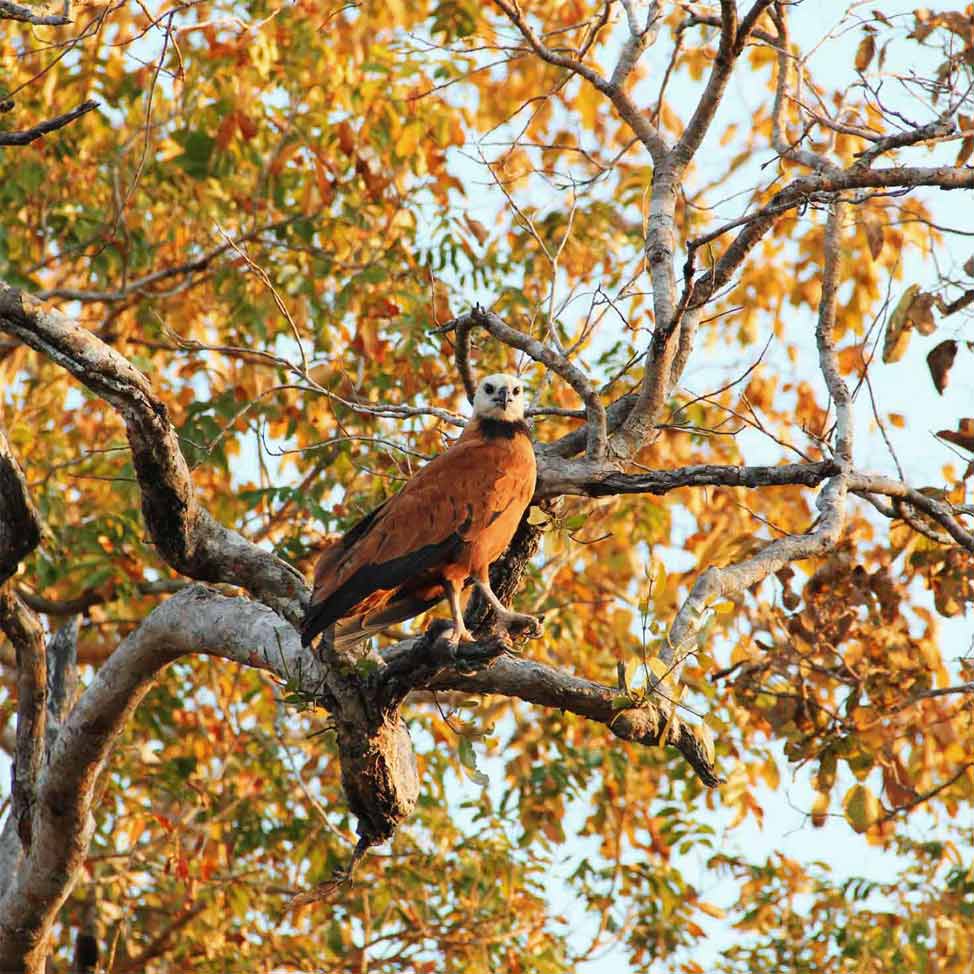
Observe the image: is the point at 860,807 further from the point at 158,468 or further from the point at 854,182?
the point at 158,468

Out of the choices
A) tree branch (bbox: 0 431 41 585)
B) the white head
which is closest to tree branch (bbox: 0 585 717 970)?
tree branch (bbox: 0 431 41 585)

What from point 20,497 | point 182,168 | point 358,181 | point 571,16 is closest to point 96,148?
point 182,168

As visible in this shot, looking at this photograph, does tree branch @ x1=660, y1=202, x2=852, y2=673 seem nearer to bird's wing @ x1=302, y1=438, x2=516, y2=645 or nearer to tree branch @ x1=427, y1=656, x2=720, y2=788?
tree branch @ x1=427, y1=656, x2=720, y2=788

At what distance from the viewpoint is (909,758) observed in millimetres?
5594

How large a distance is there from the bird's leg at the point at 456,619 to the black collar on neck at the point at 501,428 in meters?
0.55

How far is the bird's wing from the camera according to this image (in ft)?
12.4

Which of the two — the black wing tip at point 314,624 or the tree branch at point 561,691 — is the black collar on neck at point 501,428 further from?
the black wing tip at point 314,624

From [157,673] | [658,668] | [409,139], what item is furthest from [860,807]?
[409,139]

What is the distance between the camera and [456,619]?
147 inches

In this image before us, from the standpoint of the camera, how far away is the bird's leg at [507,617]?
3.71 metres

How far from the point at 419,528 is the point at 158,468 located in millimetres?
769

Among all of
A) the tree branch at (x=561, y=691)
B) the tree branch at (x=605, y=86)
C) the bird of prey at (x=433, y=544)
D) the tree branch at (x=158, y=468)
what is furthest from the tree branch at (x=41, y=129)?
the tree branch at (x=561, y=691)

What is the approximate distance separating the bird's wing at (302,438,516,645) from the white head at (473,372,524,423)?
0.40 metres

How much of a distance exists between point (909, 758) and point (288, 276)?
12.8 ft
